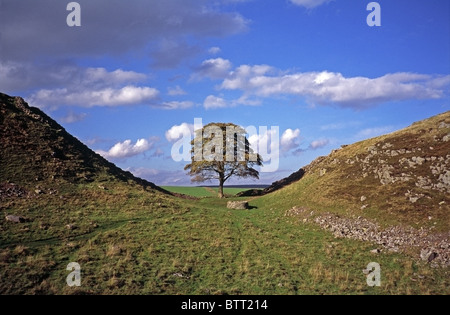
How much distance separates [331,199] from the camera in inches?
1539

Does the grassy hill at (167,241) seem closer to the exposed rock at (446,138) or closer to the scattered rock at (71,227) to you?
the scattered rock at (71,227)

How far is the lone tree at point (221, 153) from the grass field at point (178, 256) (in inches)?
1091

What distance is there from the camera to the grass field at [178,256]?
18.1 meters

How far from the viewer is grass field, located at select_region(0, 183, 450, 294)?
59.3ft

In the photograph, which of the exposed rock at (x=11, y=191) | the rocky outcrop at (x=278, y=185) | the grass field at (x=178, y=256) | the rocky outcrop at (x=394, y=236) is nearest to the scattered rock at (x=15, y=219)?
the grass field at (x=178, y=256)

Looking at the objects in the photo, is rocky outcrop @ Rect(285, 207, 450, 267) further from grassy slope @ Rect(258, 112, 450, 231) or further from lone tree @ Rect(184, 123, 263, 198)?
lone tree @ Rect(184, 123, 263, 198)

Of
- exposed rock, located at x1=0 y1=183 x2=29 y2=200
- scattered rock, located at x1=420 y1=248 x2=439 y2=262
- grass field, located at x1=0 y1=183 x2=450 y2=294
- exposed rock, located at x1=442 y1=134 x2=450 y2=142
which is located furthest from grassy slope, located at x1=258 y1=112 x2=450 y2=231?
exposed rock, located at x1=0 y1=183 x2=29 y2=200

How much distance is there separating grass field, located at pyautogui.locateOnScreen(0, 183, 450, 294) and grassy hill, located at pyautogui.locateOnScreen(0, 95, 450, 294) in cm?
9

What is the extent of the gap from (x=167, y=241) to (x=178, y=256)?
360cm

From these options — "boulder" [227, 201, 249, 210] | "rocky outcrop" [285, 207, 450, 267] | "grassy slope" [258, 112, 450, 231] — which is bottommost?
"rocky outcrop" [285, 207, 450, 267]

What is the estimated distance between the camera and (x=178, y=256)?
75.0ft

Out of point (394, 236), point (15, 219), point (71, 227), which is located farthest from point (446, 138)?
point (15, 219)

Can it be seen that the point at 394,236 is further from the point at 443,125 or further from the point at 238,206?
the point at 443,125

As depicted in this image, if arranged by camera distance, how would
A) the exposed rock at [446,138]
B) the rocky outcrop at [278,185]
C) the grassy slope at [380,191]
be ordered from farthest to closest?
1. the rocky outcrop at [278,185]
2. the exposed rock at [446,138]
3. the grassy slope at [380,191]
